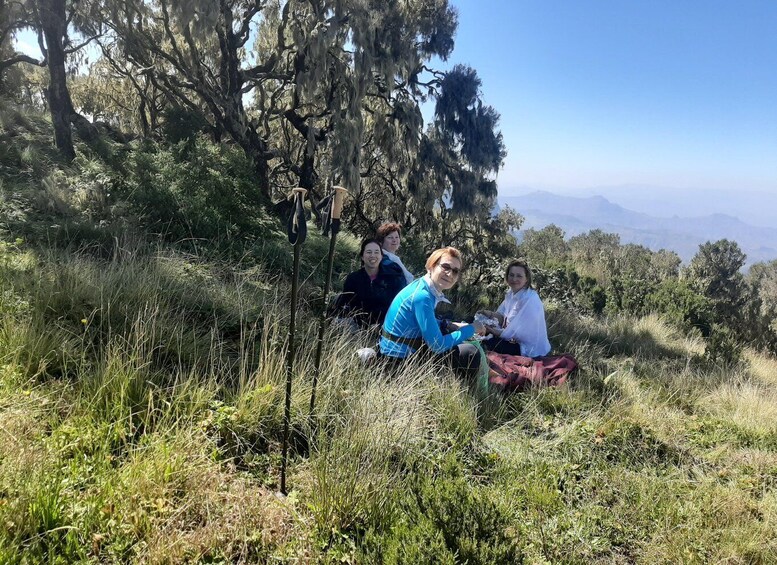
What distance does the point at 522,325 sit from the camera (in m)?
4.70

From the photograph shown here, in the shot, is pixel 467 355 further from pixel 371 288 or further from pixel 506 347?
pixel 371 288

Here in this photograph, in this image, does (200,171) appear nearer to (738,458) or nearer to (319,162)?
(319,162)

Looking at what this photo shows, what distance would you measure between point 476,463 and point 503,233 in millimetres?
8921

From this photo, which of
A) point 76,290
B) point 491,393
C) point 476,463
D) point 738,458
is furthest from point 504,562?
point 76,290

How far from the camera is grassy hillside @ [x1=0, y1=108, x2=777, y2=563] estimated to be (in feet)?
5.95

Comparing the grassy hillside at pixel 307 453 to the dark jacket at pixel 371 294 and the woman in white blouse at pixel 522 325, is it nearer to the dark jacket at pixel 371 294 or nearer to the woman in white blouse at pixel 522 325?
the woman in white blouse at pixel 522 325

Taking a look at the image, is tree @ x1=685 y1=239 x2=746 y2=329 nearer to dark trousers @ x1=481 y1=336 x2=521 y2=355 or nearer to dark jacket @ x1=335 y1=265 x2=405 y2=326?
dark trousers @ x1=481 y1=336 x2=521 y2=355

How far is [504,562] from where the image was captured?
1.86 meters

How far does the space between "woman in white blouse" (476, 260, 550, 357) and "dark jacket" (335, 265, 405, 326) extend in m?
1.09

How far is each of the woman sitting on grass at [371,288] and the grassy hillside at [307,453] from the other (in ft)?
2.79

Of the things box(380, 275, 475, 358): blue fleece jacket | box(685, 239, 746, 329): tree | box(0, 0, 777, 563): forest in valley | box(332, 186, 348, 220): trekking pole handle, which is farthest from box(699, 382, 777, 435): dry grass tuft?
box(685, 239, 746, 329): tree

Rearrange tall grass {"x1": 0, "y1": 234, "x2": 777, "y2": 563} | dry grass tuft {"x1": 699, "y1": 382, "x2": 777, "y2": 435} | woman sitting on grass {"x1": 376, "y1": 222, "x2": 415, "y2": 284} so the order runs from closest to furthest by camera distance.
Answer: tall grass {"x1": 0, "y1": 234, "x2": 777, "y2": 563} → dry grass tuft {"x1": 699, "y1": 382, "x2": 777, "y2": 435} → woman sitting on grass {"x1": 376, "y1": 222, "x2": 415, "y2": 284}

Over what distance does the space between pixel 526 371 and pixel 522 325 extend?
77 centimetres

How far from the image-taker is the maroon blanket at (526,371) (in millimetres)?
3877
